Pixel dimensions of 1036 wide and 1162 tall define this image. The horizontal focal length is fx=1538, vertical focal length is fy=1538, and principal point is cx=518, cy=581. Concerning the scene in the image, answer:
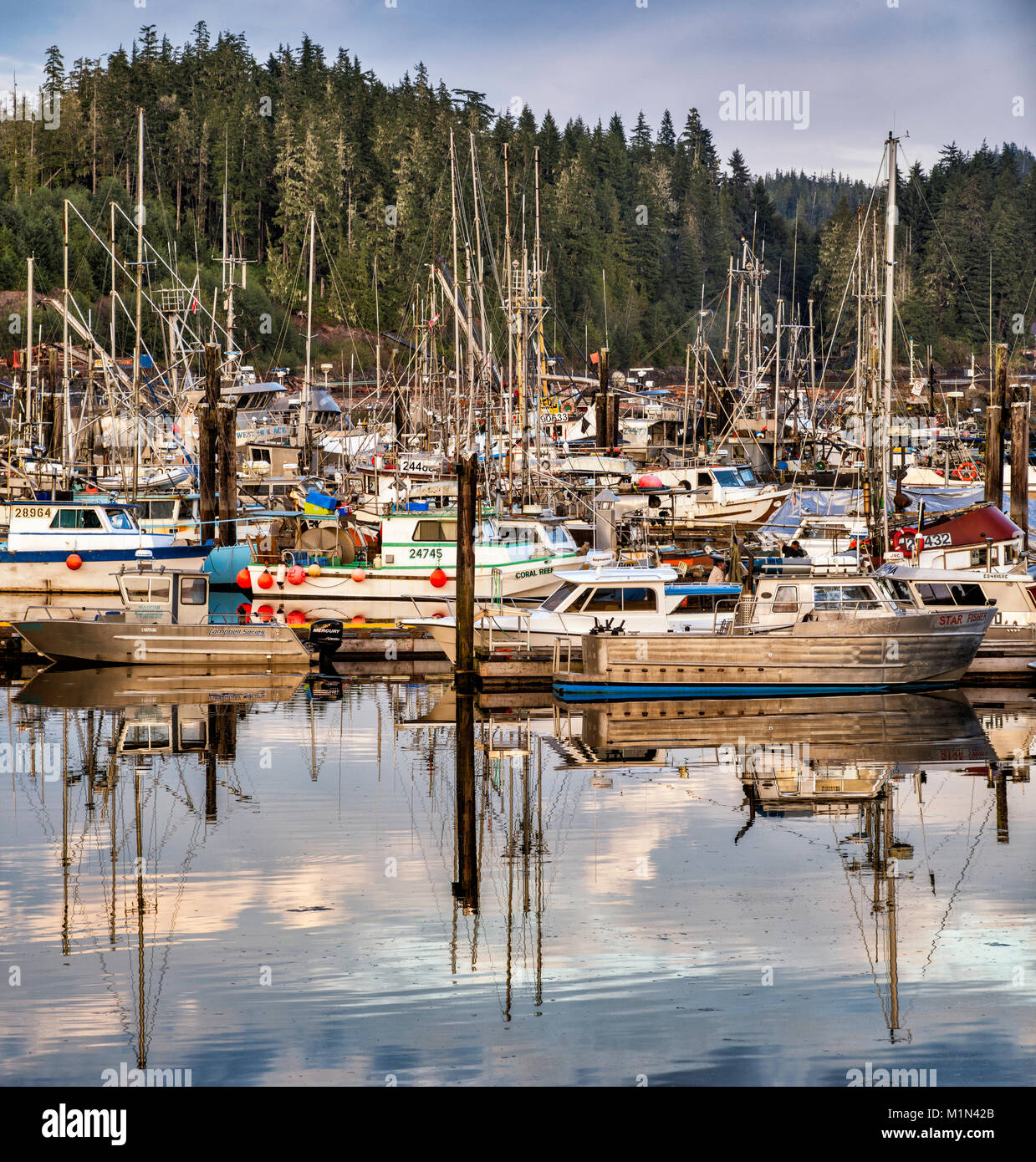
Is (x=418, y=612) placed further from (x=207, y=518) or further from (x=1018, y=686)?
(x=1018, y=686)

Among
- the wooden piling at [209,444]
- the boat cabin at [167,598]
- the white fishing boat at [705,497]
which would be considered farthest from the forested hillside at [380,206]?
the boat cabin at [167,598]

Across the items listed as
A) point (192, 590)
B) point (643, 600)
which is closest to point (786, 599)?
point (643, 600)

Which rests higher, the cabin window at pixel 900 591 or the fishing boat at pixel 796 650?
the cabin window at pixel 900 591

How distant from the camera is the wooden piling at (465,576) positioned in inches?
1051

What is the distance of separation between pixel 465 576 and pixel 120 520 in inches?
511

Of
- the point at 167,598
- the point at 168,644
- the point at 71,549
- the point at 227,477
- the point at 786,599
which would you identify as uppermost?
the point at 227,477

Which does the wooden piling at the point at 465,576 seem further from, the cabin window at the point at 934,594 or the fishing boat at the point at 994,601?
the cabin window at the point at 934,594

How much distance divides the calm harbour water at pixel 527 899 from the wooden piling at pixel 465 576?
232 centimetres

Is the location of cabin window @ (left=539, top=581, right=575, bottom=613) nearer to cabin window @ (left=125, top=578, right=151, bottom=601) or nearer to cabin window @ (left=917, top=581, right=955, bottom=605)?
cabin window @ (left=917, top=581, right=955, bottom=605)

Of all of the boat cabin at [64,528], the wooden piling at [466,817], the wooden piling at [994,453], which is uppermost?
the wooden piling at [994,453]

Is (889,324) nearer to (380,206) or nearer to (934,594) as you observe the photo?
(934,594)

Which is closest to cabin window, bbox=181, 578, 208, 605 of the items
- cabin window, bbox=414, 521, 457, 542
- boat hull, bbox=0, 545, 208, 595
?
cabin window, bbox=414, 521, 457, 542

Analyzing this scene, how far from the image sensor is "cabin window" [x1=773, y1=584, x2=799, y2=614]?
84.5 feet

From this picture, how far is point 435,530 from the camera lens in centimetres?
3391
